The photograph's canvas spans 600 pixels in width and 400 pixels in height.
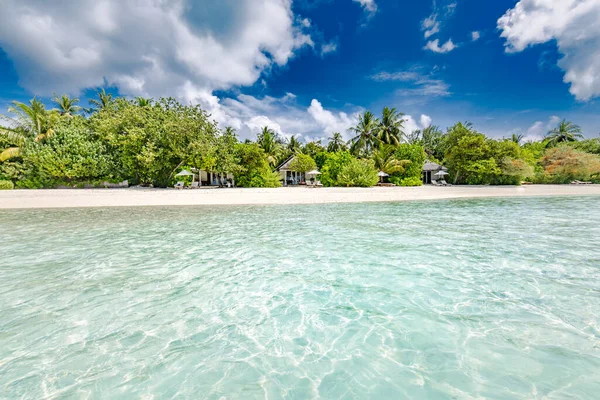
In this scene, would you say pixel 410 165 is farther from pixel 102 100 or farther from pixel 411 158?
pixel 102 100

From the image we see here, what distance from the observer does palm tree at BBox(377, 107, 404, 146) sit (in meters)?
39.7

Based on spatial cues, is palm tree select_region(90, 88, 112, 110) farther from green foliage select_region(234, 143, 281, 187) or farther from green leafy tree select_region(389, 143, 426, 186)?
green leafy tree select_region(389, 143, 426, 186)

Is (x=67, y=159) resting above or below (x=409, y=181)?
above

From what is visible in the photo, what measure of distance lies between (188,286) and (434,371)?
349cm

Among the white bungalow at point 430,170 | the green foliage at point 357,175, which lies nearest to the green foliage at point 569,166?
the white bungalow at point 430,170

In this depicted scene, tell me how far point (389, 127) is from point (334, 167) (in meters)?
14.6

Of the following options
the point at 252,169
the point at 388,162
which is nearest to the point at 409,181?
the point at 388,162

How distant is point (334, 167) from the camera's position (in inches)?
1237

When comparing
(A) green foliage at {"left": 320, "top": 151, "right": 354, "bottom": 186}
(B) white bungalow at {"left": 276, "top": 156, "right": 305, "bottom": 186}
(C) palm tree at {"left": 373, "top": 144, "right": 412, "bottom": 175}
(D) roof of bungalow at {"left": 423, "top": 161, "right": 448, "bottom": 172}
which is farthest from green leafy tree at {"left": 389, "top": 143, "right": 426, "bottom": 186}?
(B) white bungalow at {"left": 276, "top": 156, "right": 305, "bottom": 186}

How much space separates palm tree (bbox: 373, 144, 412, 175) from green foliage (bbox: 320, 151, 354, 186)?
14.5 feet

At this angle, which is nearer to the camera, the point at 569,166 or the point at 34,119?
the point at 34,119

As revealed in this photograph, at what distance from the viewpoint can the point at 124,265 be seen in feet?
17.6

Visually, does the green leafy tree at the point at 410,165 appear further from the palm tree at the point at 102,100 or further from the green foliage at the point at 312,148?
the palm tree at the point at 102,100

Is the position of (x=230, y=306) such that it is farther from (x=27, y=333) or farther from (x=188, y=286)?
(x=27, y=333)
